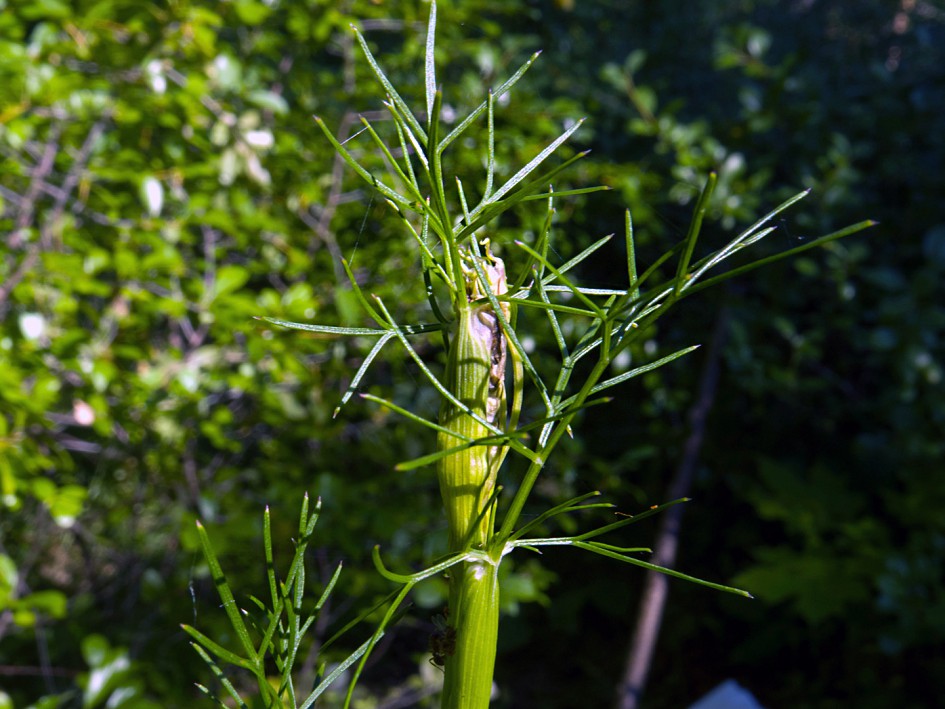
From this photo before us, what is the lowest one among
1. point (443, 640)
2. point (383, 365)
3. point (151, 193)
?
point (383, 365)

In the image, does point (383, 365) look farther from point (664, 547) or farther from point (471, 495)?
point (471, 495)

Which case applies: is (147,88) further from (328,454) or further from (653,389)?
(653,389)

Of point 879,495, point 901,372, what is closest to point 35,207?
point 901,372

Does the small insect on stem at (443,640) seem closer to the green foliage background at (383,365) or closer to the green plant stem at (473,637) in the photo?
the green plant stem at (473,637)

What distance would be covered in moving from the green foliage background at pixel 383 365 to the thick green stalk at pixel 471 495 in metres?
0.24

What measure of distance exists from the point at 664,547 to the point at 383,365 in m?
1.01

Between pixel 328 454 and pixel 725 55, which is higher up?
pixel 725 55

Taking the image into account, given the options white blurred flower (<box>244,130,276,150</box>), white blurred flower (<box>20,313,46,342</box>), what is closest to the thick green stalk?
white blurred flower (<box>20,313,46,342</box>)

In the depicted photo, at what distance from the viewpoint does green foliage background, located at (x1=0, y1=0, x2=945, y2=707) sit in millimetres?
1754

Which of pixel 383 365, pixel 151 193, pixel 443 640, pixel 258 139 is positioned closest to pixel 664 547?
pixel 383 365

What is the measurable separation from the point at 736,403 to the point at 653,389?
2.36 feet

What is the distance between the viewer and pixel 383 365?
2.38 meters

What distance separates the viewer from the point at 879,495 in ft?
10.1

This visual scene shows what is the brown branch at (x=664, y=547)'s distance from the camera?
2.62m
